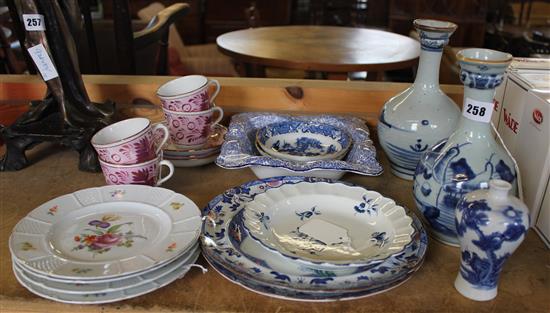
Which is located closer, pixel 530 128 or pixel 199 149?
pixel 530 128

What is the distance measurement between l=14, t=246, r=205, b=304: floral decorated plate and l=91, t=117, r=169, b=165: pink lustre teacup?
0.22 meters

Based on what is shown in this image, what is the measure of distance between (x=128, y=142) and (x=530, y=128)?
0.59 meters

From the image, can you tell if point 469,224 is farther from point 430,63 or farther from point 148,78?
point 148,78

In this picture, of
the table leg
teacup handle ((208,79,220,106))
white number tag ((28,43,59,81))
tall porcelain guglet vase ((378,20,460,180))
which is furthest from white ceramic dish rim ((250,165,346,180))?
the table leg

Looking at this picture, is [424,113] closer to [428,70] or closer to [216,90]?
[428,70]

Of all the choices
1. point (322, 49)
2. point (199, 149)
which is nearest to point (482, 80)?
point (199, 149)

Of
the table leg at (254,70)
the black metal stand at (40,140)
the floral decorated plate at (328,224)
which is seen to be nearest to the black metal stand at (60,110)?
the black metal stand at (40,140)

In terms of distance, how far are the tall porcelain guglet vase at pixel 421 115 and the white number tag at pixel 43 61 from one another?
56 centimetres

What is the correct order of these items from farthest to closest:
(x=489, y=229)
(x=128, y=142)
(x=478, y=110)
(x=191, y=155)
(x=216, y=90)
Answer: (x=216, y=90)
(x=191, y=155)
(x=128, y=142)
(x=478, y=110)
(x=489, y=229)

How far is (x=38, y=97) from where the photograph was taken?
3.63 ft

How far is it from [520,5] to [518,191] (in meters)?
3.44

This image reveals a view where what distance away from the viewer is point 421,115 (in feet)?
2.75

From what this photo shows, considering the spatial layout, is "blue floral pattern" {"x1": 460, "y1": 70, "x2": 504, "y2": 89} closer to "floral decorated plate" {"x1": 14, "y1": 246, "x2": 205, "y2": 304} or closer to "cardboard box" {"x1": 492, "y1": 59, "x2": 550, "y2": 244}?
"cardboard box" {"x1": 492, "y1": 59, "x2": 550, "y2": 244}

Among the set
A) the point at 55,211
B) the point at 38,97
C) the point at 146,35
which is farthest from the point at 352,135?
the point at 146,35
